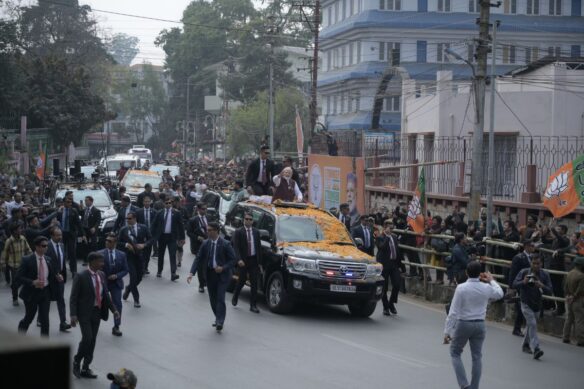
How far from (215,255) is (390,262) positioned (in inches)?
160

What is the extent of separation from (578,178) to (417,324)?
3.91 metres

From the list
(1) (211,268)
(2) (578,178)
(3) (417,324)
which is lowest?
(3) (417,324)

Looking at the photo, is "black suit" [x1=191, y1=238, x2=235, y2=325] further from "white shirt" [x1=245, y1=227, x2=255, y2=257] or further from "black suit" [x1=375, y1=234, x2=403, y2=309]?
"black suit" [x1=375, y1=234, x2=403, y2=309]

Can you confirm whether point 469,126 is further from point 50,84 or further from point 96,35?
point 96,35

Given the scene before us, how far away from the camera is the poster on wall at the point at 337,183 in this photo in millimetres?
25328

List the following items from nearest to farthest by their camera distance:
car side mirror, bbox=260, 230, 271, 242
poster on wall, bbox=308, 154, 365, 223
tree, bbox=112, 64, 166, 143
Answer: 1. car side mirror, bbox=260, 230, 271, 242
2. poster on wall, bbox=308, 154, 365, 223
3. tree, bbox=112, 64, 166, 143

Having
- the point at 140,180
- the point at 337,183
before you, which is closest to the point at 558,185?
the point at 337,183

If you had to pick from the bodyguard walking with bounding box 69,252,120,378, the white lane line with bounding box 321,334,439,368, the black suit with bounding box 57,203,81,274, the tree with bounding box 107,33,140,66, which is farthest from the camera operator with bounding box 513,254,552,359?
the tree with bounding box 107,33,140,66

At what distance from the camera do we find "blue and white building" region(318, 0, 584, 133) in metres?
63.1

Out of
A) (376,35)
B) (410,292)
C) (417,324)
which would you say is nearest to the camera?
(417,324)

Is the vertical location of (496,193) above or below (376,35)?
below

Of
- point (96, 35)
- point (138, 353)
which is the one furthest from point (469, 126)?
point (96, 35)

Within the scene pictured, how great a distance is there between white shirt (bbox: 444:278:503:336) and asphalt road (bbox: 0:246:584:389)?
1592mm

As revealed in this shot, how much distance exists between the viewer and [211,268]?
550 inches
